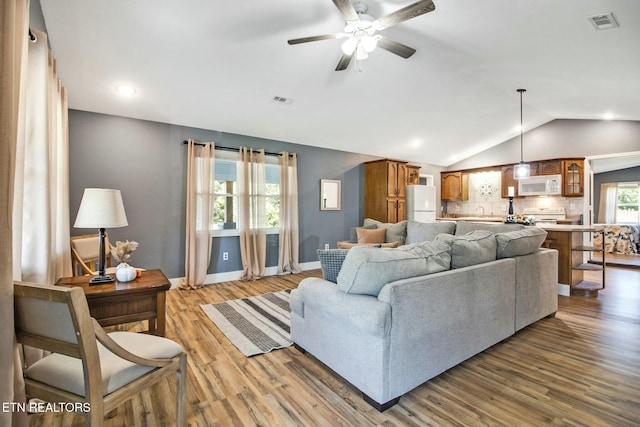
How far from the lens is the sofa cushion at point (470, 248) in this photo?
90.1 inches

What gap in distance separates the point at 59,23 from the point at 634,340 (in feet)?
18.8

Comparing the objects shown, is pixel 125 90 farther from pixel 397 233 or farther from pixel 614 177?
pixel 614 177

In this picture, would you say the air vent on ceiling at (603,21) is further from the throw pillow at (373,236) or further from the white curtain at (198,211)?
the white curtain at (198,211)

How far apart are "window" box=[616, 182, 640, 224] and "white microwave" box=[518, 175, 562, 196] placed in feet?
14.5

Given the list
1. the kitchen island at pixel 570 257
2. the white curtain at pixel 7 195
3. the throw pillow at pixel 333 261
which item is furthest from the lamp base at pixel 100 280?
the kitchen island at pixel 570 257

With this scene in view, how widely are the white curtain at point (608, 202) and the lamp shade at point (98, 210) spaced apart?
1224 centimetres

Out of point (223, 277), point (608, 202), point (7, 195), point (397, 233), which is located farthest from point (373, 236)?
point (608, 202)

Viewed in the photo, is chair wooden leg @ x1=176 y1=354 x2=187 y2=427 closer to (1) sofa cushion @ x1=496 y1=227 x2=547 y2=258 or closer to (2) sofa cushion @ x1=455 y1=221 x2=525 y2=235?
(1) sofa cushion @ x1=496 y1=227 x2=547 y2=258

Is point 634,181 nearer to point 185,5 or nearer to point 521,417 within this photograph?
point 521,417

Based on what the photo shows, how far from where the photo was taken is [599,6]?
2.46m

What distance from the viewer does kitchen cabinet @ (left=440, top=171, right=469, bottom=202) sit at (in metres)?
8.08

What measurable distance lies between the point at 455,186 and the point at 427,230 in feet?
13.6

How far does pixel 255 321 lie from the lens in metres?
3.15

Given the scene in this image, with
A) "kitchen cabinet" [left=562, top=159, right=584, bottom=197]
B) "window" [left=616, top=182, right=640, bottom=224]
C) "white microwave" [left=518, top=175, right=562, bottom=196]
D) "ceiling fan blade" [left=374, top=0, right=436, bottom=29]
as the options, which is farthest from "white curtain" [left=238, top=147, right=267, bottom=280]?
"window" [left=616, top=182, right=640, bottom=224]
